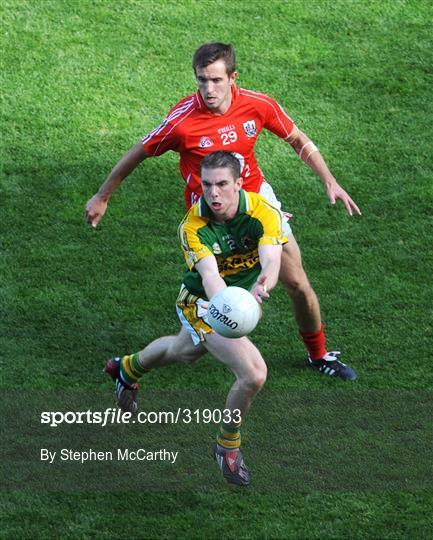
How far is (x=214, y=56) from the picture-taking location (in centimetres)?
798

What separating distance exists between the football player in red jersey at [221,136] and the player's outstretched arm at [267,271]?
79 centimetres

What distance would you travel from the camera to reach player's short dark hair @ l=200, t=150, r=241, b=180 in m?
7.27

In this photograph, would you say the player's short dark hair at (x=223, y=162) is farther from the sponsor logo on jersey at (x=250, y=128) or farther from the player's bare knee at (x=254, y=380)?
the player's bare knee at (x=254, y=380)

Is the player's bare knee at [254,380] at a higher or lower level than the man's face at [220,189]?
lower

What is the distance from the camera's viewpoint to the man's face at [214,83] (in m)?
7.98

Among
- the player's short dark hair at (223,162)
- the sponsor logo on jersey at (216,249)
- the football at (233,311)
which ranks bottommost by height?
the football at (233,311)

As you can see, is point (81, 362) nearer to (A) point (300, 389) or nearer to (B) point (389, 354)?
(A) point (300, 389)

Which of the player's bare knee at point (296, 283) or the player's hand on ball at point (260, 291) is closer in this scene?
the player's hand on ball at point (260, 291)

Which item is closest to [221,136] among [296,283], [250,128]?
[250,128]

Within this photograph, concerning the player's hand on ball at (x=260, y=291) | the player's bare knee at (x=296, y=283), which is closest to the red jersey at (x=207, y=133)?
the player's bare knee at (x=296, y=283)

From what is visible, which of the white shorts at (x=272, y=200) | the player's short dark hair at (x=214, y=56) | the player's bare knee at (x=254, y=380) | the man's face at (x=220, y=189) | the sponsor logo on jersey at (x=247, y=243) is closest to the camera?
the man's face at (x=220, y=189)

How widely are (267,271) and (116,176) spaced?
1551 millimetres

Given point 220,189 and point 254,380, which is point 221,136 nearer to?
point 220,189

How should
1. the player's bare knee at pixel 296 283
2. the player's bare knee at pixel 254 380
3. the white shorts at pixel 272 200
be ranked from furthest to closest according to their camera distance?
the player's bare knee at pixel 296 283 < the white shorts at pixel 272 200 < the player's bare knee at pixel 254 380
